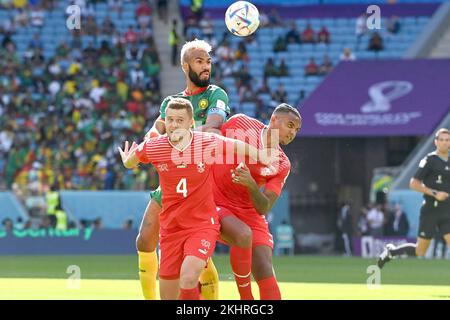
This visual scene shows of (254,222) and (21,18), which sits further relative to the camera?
(21,18)

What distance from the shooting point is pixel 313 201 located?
105 feet

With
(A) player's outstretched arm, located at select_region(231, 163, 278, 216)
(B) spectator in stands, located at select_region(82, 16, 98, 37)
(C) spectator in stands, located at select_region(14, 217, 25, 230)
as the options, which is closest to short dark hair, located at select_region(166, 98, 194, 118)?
(A) player's outstretched arm, located at select_region(231, 163, 278, 216)

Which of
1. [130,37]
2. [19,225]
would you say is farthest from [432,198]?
[130,37]

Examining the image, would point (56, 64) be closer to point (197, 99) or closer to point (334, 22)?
point (334, 22)

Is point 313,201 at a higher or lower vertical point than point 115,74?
lower

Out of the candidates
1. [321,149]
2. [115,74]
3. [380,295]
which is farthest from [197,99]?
[115,74]

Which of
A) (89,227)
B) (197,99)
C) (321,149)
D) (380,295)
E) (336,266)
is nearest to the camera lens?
(197,99)

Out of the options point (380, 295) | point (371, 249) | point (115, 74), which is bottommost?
point (371, 249)

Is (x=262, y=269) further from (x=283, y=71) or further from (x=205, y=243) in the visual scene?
(x=283, y=71)

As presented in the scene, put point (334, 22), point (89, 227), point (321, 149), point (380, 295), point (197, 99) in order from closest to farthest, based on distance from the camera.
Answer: point (197, 99)
point (380, 295)
point (89, 227)
point (321, 149)
point (334, 22)

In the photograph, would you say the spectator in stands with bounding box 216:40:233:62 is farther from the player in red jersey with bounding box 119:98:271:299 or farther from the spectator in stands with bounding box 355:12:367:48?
the player in red jersey with bounding box 119:98:271:299

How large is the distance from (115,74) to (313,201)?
7030 mm

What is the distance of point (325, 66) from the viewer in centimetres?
3400

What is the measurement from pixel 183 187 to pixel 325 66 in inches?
973
